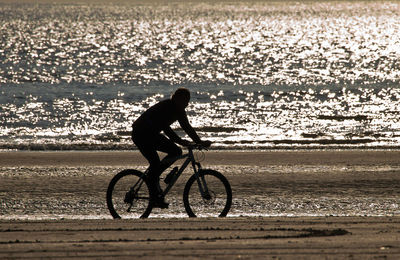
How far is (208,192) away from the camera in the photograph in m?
9.44

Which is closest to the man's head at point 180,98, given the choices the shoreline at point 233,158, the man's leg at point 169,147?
the man's leg at point 169,147

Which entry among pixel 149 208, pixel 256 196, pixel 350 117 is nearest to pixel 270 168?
pixel 256 196

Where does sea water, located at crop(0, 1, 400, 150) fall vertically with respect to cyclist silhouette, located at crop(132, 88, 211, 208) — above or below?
below

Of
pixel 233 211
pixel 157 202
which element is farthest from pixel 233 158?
pixel 157 202

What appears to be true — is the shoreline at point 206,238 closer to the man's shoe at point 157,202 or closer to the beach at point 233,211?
the beach at point 233,211

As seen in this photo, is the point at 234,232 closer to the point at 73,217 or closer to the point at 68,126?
the point at 73,217

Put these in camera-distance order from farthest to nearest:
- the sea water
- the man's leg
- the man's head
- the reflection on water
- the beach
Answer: the sea water < the reflection on water < the man's leg < the man's head < the beach

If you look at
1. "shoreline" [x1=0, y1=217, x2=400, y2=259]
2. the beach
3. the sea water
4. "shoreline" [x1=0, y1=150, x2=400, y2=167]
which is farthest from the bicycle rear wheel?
the sea water

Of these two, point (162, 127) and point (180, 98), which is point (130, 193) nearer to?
point (162, 127)

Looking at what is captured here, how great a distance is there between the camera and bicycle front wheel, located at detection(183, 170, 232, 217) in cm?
943

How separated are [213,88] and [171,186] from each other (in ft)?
103

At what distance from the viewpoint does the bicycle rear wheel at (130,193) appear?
942cm

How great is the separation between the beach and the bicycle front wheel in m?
0.22

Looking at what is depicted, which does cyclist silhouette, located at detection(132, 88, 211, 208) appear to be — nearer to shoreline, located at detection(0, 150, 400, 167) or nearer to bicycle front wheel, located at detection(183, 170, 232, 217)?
bicycle front wheel, located at detection(183, 170, 232, 217)
